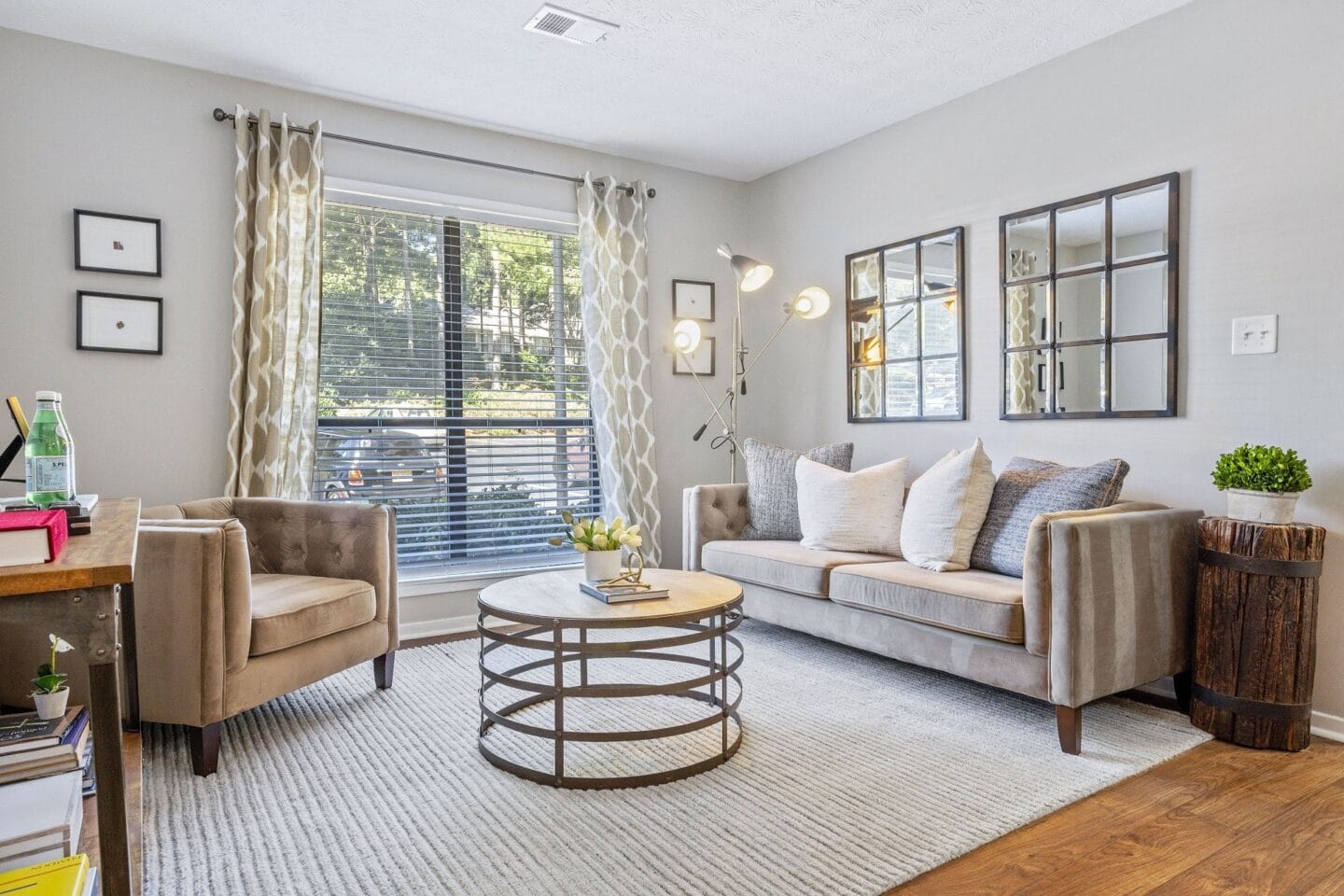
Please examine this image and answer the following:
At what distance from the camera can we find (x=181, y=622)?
7.80ft

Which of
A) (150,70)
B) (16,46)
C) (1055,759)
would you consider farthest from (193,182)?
(1055,759)

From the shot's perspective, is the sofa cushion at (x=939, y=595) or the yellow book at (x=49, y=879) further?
the sofa cushion at (x=939, y=595)

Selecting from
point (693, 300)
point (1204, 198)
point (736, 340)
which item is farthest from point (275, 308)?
point (1204, 198)

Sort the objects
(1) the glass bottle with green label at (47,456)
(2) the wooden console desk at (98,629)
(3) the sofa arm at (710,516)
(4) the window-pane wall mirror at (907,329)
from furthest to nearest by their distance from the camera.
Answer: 1. (3) the sofa arm at (710,516)
2. (4) the window-pane wall mirror at (907,329)
3. (1) the glass bottle with green label at (47,456)
4. (2) the wooden console desk at (98,629)

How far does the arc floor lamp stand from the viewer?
14.0 ft

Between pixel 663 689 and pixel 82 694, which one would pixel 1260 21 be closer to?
pixel 663 689

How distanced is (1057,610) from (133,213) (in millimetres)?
3831

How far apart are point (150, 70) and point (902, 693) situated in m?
3.97

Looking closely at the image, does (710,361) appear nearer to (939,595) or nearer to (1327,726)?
(939,595)

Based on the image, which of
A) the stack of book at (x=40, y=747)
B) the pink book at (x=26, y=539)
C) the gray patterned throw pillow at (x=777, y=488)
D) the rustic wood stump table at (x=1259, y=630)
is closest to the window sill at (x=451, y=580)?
the gray patterned throw pillow at (x=777, y=488)

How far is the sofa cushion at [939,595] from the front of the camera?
2668mm

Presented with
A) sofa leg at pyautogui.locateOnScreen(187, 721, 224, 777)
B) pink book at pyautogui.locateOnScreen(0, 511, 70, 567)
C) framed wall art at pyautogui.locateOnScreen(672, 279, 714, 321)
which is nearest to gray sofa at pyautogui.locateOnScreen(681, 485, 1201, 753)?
framed wall art at pyautogui.locateOnScreen(672, 279, 714, 321)

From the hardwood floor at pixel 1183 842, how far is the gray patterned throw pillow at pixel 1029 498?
87 cm

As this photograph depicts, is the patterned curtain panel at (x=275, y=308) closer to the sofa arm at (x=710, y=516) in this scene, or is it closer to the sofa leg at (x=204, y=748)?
the sofa leg at (x=204, y=748)
